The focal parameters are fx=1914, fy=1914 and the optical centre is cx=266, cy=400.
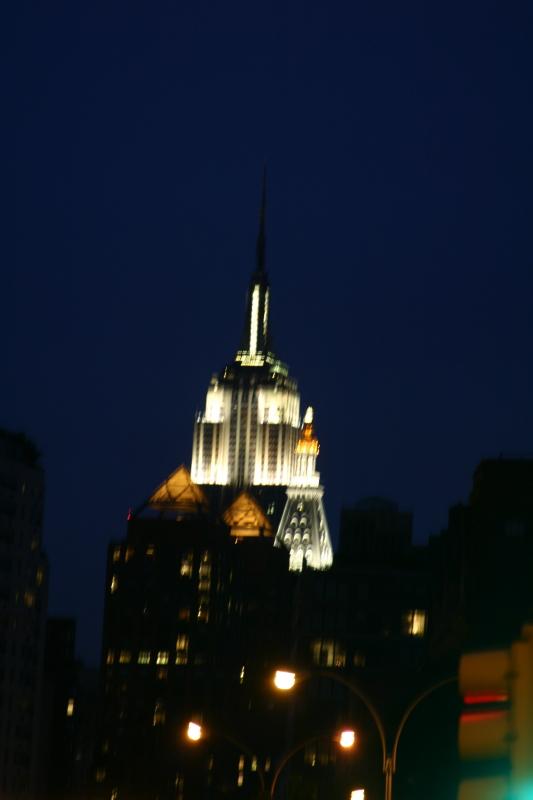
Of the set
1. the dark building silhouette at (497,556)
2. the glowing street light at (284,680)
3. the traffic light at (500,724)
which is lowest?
the traffic light at (500,724)

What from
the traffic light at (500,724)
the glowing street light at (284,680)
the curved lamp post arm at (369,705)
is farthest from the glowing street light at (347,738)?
the traffic light at (500,724)

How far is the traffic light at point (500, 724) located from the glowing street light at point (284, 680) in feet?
85.7

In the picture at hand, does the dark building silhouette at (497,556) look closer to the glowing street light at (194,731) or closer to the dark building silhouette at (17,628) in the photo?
the glowing street light at (194,731)

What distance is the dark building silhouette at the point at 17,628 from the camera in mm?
189125

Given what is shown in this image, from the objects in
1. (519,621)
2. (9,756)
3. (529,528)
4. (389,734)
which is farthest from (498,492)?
(9,756)

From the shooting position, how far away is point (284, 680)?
139 ft

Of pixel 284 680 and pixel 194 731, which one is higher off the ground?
pixel 194 731

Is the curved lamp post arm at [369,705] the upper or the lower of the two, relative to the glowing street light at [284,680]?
upper

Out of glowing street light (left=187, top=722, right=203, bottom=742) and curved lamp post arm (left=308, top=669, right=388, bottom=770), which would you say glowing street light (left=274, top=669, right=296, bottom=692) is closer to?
curved lamp post arm (left=308, top=669, right=388, bottom=770)

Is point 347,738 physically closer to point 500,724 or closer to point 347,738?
point 347,738

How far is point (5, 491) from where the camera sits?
194 m

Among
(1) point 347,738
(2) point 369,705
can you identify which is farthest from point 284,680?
(1) point 347,738

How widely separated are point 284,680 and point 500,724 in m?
26.7

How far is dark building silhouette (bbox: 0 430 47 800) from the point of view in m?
189
